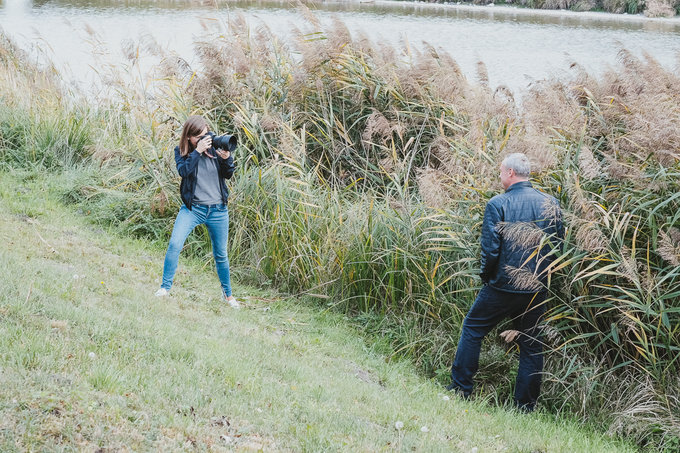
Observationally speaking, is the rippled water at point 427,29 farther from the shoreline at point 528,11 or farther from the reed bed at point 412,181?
the reed bed at point 412,181

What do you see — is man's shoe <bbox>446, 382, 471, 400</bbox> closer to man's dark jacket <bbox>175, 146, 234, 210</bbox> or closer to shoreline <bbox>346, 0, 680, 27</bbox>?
man's dark jacket <bbox>175, 146, 234, 210</bbox>

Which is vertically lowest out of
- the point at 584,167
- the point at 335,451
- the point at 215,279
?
the point at 215,279

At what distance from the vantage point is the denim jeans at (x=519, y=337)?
581 centimetres

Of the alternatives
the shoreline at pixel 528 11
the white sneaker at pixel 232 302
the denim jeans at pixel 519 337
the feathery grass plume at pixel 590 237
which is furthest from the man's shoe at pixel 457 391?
the shoreline at pixel 528 11

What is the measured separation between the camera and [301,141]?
27.8 feet

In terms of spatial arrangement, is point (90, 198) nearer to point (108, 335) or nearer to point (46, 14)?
point (108, 335)

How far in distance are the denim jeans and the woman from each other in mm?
2806

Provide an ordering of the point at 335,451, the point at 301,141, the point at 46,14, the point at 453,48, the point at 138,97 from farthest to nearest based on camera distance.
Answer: the point at 46,14 < the point at 453,48 < the point at 138,97 < the point at 301,141 < the point at 335,451

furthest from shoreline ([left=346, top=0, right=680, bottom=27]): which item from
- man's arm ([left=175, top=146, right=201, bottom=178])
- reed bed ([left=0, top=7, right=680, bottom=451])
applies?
man's arm ([left=175, top=146, right=201, bottom=178])

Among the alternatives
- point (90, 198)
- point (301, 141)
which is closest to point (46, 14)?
point (90, 198)

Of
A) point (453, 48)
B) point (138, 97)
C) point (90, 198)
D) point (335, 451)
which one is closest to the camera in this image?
point (335, 451)

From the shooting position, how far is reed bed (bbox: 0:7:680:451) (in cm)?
567

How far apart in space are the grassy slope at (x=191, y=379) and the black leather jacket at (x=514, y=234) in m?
1.14

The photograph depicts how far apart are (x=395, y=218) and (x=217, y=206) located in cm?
196
